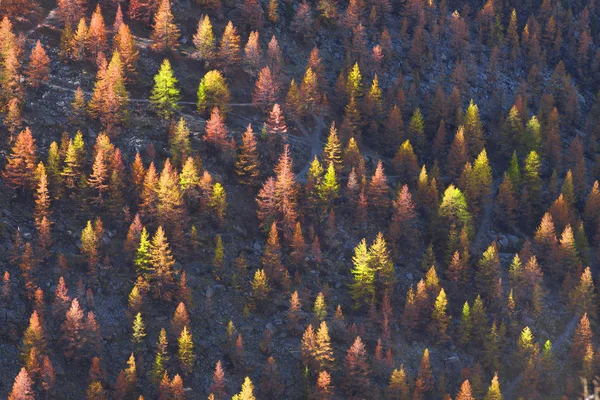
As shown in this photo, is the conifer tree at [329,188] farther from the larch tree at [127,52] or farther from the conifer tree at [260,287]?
the larch tree at [127,52]

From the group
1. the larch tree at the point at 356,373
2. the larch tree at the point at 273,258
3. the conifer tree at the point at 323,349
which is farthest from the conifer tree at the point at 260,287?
the larch tree at the point at 356,373

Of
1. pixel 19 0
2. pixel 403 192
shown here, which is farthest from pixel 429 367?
pixel 19 0

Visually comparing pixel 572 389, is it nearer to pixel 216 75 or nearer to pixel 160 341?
pixel 160 341

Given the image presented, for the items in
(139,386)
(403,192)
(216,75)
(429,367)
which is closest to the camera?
(139,386)

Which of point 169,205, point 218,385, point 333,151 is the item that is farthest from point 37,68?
point 218,385

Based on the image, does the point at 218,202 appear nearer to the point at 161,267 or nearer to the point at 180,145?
the point at 180,145

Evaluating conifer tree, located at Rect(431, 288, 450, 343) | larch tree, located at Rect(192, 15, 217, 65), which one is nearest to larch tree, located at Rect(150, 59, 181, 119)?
larch tree, located at Rect(192, 15, 217, 65)

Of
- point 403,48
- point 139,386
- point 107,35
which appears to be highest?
point 403,48
